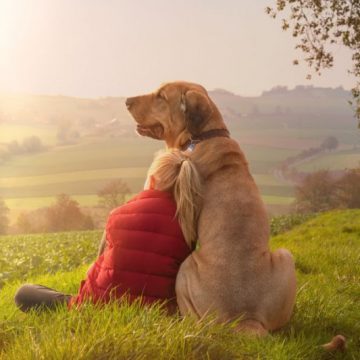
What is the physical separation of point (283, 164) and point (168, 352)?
94492mm

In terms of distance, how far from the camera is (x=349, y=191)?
53.8m

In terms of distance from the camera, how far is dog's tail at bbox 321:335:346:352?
4.64 m

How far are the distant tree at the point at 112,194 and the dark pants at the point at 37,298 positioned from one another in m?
60.8

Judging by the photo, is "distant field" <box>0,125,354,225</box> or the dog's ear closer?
the dog's ear

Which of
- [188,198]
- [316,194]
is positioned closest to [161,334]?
[188,198]

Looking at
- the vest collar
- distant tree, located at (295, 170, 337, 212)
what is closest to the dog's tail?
the vest collar

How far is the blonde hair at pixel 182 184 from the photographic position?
4.54 meters

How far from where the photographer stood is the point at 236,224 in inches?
176

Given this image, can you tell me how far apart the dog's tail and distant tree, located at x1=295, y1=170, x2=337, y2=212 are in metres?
51.6

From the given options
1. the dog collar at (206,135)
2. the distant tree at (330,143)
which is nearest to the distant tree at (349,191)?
the dog collar at (206,135)

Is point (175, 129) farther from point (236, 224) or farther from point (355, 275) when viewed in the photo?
point (355, 275)

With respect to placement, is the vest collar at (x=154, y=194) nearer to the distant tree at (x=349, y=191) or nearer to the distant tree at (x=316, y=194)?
the distant tree at (x=349, y=191)

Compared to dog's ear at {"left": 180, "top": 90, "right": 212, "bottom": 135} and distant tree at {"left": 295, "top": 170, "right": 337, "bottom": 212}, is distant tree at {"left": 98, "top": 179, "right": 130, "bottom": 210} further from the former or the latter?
dog's ear at {"left": 180, "top": 90, "right": 212, "bottom": 135}

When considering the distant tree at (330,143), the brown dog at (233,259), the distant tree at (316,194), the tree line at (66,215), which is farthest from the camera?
the distant tree at (330,143)
